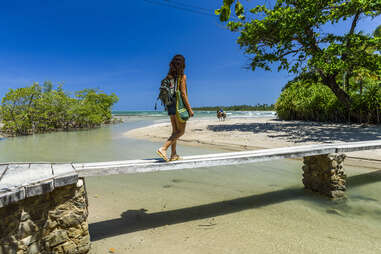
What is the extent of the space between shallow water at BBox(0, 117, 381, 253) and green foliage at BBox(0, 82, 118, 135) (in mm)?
16672

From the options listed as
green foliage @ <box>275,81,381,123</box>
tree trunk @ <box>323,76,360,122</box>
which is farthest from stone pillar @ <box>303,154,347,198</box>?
green foliage @ <box>275,81,381,123</box>

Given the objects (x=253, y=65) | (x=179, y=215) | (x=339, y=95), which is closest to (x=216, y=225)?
(x=179, y=215)

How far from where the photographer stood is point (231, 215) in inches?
155

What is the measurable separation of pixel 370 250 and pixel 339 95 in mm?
15032

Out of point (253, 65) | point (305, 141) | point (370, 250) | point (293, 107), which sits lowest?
point (370, 250)

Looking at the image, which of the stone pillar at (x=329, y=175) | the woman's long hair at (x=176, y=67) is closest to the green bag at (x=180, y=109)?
the woman's long hair at (x=176, y=67)

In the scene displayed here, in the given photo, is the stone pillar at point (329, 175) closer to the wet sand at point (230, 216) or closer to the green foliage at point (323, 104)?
the wet sand at point (230, 216)

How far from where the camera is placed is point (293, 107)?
2162 cm

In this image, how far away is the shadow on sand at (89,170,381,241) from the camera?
3547 millimetres

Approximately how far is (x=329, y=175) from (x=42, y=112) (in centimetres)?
2271

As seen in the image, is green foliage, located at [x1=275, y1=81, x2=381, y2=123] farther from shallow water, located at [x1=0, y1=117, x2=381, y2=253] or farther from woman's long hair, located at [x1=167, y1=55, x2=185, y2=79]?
woman's long hair, located at [x1=167, y1=55, x2=185, y2=79]

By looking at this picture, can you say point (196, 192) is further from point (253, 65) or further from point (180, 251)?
point (253, 65)

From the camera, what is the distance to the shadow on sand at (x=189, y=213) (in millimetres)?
3547

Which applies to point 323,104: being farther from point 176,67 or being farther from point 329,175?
point 176,67
